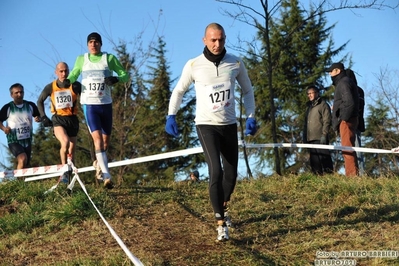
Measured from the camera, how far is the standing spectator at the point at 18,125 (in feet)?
31.0

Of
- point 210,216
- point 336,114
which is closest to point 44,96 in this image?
point 210,216

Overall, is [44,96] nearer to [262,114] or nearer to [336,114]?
[336,114]

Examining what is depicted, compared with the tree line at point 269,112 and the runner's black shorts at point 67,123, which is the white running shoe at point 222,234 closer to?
the runner's black shorts at point 67,123

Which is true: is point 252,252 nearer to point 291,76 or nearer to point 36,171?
point 36,171

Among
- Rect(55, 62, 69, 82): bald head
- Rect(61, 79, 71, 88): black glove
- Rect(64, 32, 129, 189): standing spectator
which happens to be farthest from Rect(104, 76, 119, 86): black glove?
Rect(55, 62, 69, 82): bald head

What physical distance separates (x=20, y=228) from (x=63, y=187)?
135cm


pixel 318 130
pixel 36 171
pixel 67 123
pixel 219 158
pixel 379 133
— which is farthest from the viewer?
pixel 379 133

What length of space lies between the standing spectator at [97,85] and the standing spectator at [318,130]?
14.0 feet

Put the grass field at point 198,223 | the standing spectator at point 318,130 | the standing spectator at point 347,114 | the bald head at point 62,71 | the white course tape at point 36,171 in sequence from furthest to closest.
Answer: the standing spectator at point 318,130
the standing spectator at point 347,114
the bald head at point 62,71
the white course tape at point 36,171
the grass field at point 198,223

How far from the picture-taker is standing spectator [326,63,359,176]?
9211 mm

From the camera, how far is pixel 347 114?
30.1 ft

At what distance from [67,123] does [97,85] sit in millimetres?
1265

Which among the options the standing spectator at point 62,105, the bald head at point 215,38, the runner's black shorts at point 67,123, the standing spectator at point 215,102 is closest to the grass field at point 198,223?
the standing spectator at point 215,102

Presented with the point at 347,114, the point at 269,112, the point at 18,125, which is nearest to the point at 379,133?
the point at 269,112
